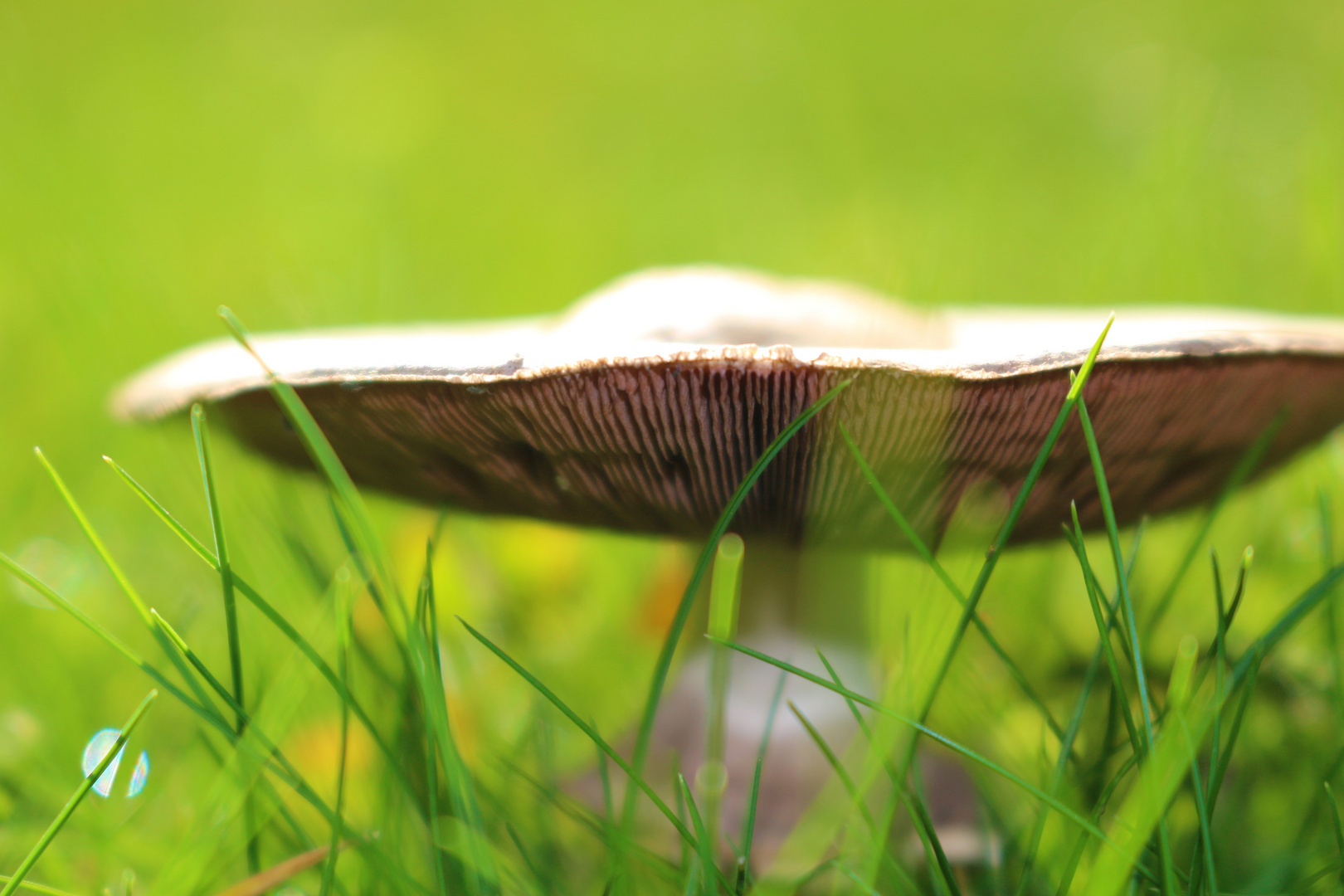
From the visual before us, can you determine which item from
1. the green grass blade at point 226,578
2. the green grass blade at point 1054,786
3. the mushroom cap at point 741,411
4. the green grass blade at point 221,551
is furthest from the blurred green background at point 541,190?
the green grass blade at point 1054,786

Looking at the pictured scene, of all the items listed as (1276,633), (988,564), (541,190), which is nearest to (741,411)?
(988,564)

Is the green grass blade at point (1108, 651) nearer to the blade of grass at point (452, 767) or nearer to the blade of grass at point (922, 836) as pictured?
the blade of grass at point (922, 836)

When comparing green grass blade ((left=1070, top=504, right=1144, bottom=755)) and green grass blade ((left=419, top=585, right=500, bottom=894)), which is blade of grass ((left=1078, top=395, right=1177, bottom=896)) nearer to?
green grass blade ((left=1070, top=504, right=1144, bottom=755))

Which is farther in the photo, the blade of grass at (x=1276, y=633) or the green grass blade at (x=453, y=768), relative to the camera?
the blade of grass at (x=1276, y=633)

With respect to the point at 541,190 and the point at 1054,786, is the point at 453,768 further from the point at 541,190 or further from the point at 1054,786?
the point at 541,190

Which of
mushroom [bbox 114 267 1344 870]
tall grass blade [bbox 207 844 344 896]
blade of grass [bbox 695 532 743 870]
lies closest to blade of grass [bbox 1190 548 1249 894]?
mushroom [bbox 114 267 1344 870]

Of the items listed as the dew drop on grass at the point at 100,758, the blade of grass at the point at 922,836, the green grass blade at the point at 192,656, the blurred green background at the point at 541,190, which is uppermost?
the blurred green background at the point at 541,190

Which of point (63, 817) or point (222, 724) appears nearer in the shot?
point (63, 817)
